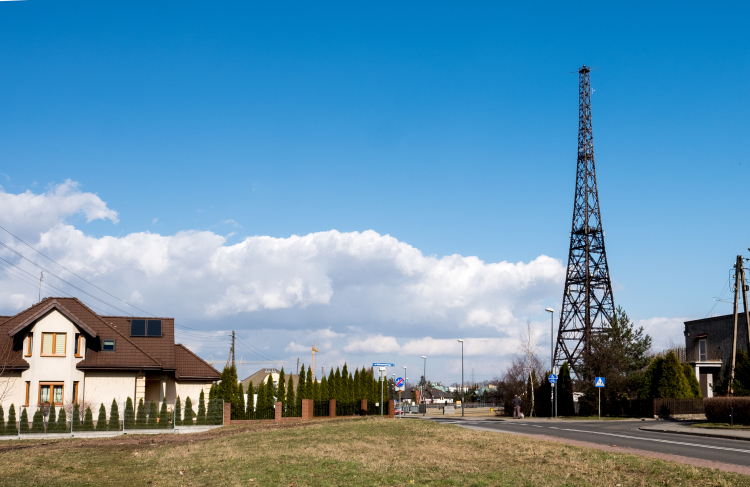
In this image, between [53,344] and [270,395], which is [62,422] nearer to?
[53,344]

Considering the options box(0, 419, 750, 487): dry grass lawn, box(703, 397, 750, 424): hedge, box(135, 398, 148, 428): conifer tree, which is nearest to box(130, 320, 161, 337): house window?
box(135, 398, 148, 428): conifer tree

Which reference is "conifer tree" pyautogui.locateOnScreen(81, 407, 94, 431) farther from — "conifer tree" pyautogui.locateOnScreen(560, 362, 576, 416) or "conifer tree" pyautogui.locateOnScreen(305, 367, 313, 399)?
"conifer tree" pyautogui.locateOnScreen(560, 362, 576, 416)

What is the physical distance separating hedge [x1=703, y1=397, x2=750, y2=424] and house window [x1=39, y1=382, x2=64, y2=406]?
33.0 meters

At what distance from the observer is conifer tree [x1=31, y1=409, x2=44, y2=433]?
108 feet

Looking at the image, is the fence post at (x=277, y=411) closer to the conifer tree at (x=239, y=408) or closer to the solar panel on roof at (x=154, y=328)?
the conifer tree at (x=239, y=408)

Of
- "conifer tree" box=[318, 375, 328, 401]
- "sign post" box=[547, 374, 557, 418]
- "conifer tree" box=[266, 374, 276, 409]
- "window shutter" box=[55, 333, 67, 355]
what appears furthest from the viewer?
"sign post" box=[547, 374, 557, 418]

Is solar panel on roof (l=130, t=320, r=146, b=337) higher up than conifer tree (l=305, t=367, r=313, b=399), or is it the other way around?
solar panel on roof (l=130, t=320, r=146, b=337)

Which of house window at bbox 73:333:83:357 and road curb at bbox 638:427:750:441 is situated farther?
house window at bbox 73:333:83:357

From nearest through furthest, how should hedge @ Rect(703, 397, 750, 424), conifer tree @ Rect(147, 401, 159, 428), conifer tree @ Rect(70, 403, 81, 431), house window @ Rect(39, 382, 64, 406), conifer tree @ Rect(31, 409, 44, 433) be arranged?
hedge @ Rect(703, 397, 750, 424) < conifer tree @ Rect(31, 409, 44, 433) < conifer tree @ Rect(70, 403, 81, 431) < conifer tree @ Rect(147, 401, 159, 428) < house window @ Rect(39, 382, 64, 406)

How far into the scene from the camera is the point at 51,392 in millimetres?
36500

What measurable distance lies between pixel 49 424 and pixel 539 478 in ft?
93.6

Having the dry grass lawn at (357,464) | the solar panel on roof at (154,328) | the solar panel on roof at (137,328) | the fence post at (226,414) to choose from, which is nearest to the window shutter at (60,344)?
the solar panel on roof at (137,328)

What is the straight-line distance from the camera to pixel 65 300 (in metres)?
40.4

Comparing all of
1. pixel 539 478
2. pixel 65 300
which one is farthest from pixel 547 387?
pixel 539 478
